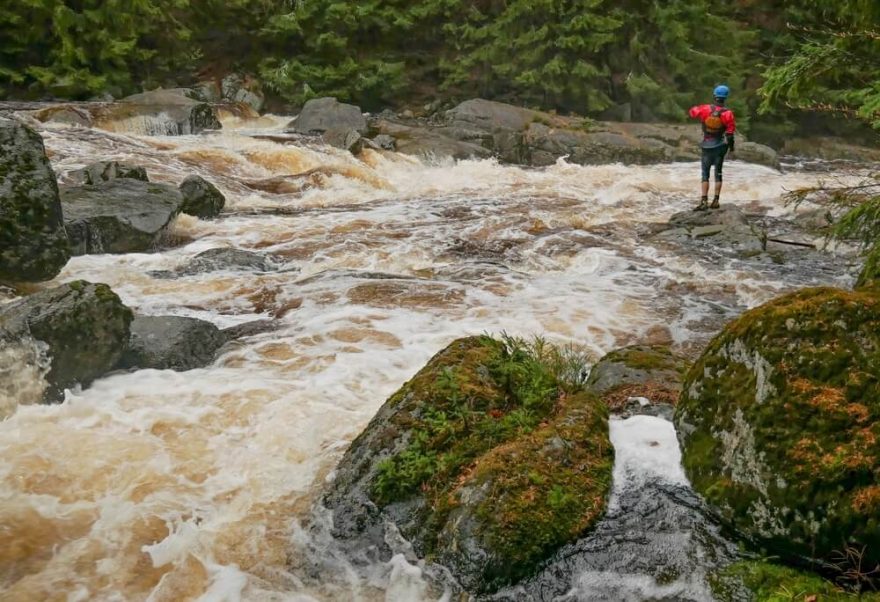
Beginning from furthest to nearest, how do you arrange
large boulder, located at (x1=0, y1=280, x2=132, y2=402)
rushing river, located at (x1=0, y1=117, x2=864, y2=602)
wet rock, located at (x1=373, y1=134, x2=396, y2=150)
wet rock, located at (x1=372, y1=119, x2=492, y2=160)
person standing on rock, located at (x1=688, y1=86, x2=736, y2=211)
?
wet rock, located at (x1=373, y1=134, x2=396, y2=150), wet rock, located at (x1=372, y1=119, x2=492, y2=160), person standing on rock, located at (x1=688, y1=86, x2=736, y2=211), large boulder, located at (x1=0, y1=280, x2=132, y2=402), rushing river, located at (x1=0, y1=117, x2=864, y2=602)

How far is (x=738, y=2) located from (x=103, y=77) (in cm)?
2634

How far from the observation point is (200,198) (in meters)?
13.0

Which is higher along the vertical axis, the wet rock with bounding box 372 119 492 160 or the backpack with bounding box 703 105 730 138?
the backpack with bounding box 703 105 730 138

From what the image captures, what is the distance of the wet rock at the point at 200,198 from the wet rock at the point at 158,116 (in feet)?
23.7

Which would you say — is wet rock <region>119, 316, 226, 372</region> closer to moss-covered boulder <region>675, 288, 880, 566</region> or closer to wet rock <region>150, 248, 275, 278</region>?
wet rock <region>150, 248, 275, 278</region>

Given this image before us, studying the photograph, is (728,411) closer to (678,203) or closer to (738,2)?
(678,203)

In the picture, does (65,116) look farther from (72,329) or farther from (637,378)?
(637,378)

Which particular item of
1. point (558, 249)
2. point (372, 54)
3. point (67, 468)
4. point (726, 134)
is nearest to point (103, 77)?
point (372, 54)

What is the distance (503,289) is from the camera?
941cm

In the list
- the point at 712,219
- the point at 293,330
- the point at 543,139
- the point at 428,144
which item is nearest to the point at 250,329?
the point at 293,330

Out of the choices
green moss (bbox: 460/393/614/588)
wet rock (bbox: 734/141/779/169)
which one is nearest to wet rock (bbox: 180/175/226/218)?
green moss (bbox: 460/393/614/588)

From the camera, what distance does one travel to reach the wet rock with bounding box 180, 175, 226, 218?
42.3 feet

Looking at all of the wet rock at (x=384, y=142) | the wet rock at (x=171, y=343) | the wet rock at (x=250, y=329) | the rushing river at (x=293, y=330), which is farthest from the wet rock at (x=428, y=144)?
the wet rock at (x=171, y=343)

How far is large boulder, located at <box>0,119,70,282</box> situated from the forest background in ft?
Answer: 55.0
